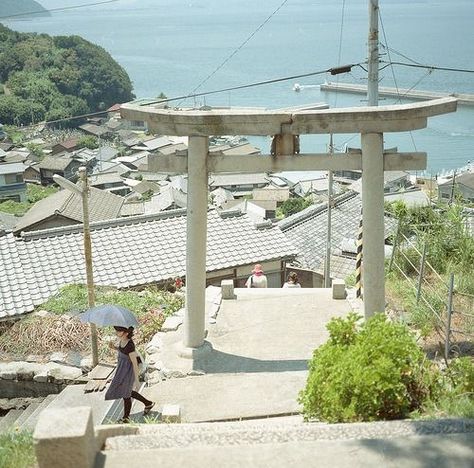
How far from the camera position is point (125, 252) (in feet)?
44.9

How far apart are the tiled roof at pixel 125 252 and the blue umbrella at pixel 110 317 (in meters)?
5.20

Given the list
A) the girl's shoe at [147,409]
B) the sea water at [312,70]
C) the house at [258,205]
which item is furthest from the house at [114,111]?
the house at [258,205]

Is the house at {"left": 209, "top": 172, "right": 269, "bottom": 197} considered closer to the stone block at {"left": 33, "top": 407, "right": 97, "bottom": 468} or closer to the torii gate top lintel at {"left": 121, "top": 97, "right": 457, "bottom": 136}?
the torii gate top lintel at {"left": 121, "top": 97, "right": 457, "bottom": 136}

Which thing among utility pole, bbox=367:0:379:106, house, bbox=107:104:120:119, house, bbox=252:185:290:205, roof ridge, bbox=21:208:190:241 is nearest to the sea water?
house, bbox=252:185:290:205

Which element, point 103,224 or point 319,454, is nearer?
point 319,454

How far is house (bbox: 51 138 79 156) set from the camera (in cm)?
6850

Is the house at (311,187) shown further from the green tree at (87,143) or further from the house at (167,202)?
the green tree at (87,143)

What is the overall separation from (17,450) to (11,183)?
51.6 metres

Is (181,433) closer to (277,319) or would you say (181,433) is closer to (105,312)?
(105,312)

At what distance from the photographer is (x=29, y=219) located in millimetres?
32312

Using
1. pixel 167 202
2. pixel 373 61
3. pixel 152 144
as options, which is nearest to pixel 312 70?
pixel 152 144

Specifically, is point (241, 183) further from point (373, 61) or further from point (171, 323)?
point (171, 323)

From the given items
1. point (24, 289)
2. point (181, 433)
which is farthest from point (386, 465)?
point (24, 289)

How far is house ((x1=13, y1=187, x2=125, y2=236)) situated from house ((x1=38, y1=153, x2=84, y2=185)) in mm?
20768
